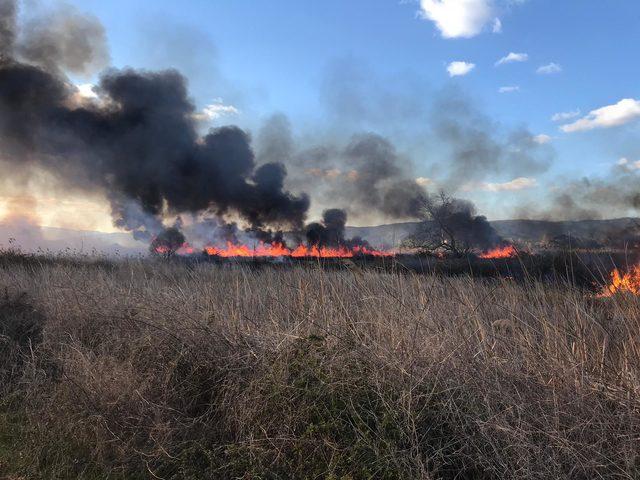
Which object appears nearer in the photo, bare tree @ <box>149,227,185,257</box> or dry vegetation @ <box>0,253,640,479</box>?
dry vegetation @ <box>0,253,640,479</box>

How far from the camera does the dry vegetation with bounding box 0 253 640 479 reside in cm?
332

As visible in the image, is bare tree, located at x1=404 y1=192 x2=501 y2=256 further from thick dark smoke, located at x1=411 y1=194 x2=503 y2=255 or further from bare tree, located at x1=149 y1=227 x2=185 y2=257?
bare tree, located at x1=149 y1=227 x2=185 y2=257

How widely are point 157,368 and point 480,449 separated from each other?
3.47 m

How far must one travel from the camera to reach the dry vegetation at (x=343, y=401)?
3.32 metres

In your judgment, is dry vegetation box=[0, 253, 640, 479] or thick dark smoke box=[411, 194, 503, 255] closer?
dry vegetation box=[0, 253, 640, 479]

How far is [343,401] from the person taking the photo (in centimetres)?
385

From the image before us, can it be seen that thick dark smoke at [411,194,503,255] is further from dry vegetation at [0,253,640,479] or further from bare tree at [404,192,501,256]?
dry vegetation at [0,253,640,479]

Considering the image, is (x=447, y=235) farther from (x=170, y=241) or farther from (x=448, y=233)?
(x=170, y=241)

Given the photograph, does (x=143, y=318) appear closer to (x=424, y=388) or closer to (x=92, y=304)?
(x=92, y=304)

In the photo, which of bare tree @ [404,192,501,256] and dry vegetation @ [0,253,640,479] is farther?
bare tree @ [404,192,501,256]

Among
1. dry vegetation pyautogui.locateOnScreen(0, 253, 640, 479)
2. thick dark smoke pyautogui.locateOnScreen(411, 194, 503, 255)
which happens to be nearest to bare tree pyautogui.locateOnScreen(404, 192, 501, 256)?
thick dark smoke pyautogui.locateOnScreen(411, 194, 503, 255)

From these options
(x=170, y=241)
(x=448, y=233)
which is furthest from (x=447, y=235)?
(x=170, y=241)

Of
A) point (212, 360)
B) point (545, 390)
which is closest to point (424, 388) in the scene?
point (545, 390)

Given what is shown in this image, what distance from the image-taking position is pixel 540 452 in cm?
315
